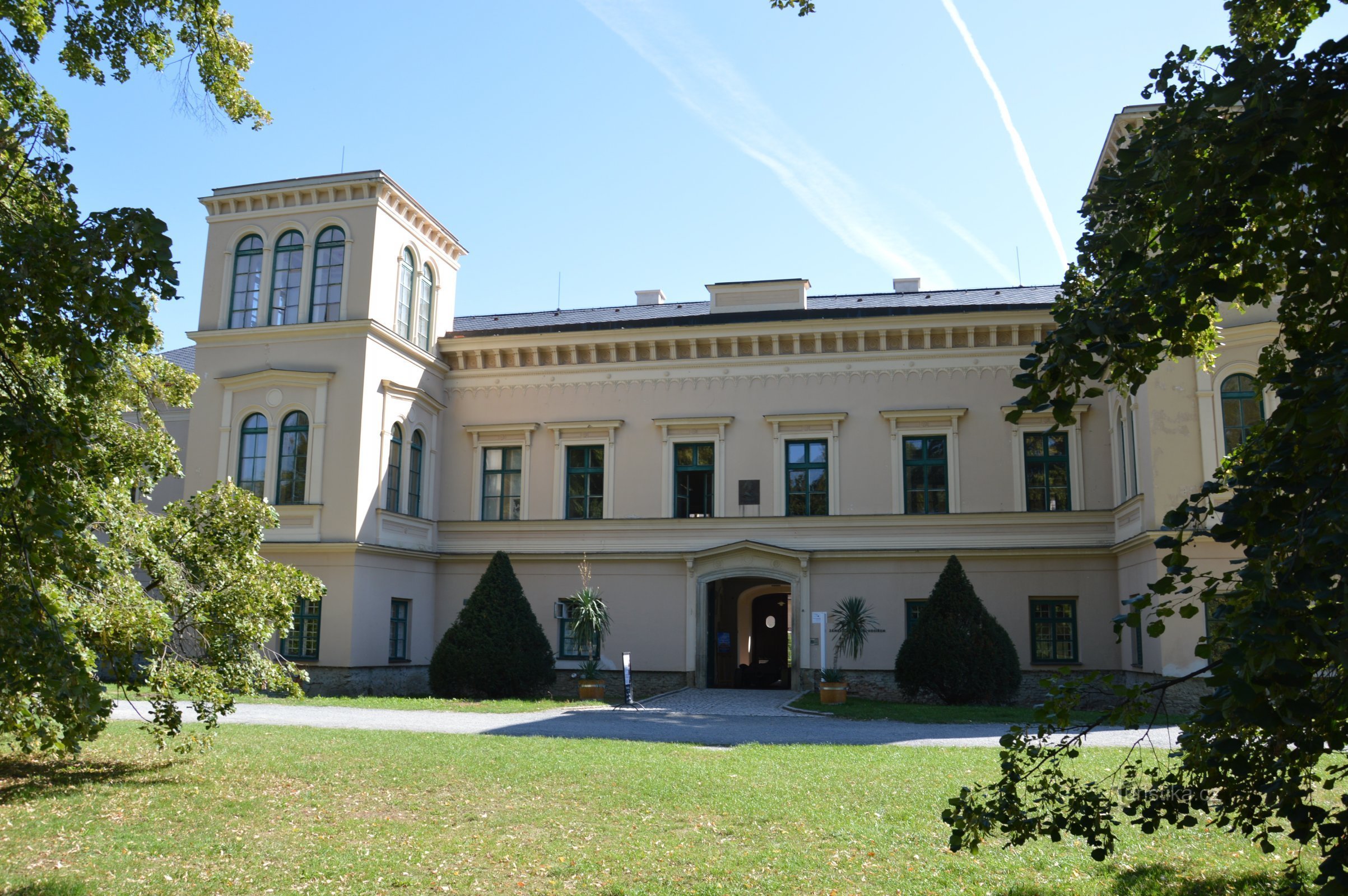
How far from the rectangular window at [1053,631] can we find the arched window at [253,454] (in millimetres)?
18635

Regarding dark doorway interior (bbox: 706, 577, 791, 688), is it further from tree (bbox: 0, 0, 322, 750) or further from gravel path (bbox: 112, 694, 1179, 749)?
tree (bbox: 0, 0, 322, 750)

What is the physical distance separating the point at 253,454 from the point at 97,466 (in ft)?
61.3

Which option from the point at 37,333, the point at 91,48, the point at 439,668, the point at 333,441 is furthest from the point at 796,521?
the point at 37,333

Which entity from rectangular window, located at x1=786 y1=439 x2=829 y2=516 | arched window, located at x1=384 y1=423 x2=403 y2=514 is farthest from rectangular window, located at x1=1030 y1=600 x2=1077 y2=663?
arched window, located at x1=384 y1=423 x2=403 y2=514

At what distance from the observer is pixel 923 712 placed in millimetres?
18891

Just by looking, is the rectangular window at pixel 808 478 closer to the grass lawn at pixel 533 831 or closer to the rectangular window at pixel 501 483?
the rectangular window at pixel 501 483

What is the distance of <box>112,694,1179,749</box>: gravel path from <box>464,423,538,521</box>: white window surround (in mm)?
8501

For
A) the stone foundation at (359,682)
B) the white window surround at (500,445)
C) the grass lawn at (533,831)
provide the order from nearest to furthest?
the grass lawn at (533,831), the stone foundation at (359,682), the white window surround at (500,445)

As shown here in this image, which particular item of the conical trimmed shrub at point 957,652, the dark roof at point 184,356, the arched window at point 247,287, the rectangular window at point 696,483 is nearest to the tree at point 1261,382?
the conical trimmed shrub at point 957,652

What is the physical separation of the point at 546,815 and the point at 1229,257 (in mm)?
7181

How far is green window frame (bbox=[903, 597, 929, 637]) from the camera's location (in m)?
24.3

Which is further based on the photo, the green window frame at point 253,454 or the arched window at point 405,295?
the arched window at point 405,295

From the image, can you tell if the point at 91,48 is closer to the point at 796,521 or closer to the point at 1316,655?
the point at 1316,655

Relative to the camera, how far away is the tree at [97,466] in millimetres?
5043
